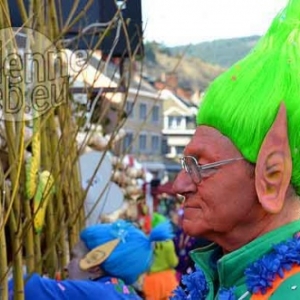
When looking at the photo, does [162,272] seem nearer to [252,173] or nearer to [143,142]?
[252,173]

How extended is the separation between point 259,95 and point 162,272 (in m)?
5.42

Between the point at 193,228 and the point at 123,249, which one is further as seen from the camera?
the point at 123,249

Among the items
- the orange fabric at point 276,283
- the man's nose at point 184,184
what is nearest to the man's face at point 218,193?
the man's nose at point 184,184

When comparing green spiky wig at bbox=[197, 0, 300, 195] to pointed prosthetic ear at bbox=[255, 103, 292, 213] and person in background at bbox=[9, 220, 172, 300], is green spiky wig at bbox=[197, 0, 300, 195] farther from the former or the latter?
person in background at bbox=[9, 220, 172, 300]

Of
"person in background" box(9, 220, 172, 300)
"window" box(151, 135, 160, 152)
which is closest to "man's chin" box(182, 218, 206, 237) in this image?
"person in background" box(9, 220, 172, 300)

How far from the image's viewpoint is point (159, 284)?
669 centimetres

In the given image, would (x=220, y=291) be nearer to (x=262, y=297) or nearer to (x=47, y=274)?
(x=262, y=297)

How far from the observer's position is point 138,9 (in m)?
3.40

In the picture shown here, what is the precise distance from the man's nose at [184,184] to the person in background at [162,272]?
4922 mm

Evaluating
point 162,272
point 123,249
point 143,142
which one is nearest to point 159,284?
point 162,272

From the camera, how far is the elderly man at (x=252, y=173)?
1.57m

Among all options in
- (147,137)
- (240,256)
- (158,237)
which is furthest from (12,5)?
(147,137)

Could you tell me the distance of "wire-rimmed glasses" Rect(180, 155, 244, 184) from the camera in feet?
5.32

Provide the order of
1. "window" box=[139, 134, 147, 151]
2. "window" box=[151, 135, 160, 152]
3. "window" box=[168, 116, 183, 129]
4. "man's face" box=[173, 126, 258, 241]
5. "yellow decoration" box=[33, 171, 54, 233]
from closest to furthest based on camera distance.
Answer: "man's face" box=[173, 126, 258, 241] → "yellow decoration" box=[33, 171, 54, 233] → "window" box=[139, 134, 147, 151] → "window" box=[151, 135, 160, 152] → "window" box=[168, 116, 183, 129]
